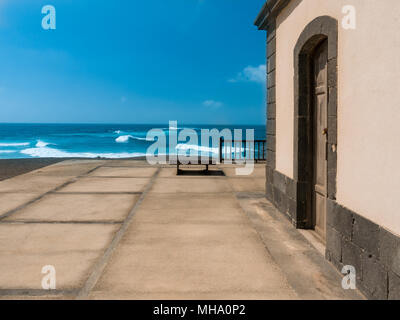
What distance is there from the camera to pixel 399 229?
2410 millimetres

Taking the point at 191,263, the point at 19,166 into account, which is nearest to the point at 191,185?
the point at 191,263

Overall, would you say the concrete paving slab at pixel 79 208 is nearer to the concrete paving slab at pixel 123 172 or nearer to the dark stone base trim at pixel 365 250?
the concrete paving slab at pixel 123 172

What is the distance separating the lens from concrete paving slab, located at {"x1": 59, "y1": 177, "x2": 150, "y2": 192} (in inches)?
305

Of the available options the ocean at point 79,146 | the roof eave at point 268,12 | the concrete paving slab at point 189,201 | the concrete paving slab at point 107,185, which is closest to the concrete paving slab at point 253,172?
the concrete paving slab at point 107,185

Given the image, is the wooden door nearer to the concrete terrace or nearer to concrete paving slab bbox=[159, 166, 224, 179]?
the concrete terrace

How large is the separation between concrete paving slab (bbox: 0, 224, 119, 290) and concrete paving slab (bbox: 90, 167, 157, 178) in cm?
508

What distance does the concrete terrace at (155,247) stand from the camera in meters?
2.98

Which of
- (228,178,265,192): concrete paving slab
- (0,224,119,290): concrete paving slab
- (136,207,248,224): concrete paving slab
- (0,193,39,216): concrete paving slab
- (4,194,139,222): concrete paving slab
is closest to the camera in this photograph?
(0,224,119,290): concrete paving slab

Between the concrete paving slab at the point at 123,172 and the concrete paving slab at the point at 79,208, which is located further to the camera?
the concrete paving slab at the point at 123,172

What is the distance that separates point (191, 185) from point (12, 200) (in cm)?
383

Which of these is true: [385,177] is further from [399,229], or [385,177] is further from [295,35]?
[295,35]

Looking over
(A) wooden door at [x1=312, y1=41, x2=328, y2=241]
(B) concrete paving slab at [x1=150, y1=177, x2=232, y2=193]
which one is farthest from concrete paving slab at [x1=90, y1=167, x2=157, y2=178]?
(A) wooden door at [x1=312, y1=41, x2=328, y2=241]

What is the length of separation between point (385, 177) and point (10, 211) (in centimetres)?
Result: 557

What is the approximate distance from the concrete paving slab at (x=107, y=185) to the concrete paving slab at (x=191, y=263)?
10.4 ft
